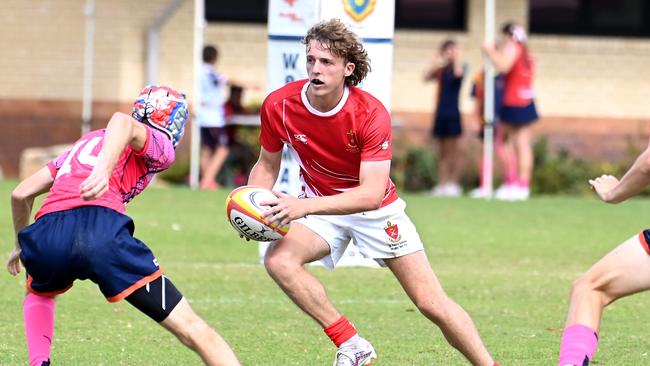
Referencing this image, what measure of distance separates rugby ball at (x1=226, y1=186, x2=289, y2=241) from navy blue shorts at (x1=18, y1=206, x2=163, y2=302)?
0.87 meters

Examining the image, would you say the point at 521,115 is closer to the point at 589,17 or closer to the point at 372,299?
the point at 589,17

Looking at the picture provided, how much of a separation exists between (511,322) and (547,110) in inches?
580

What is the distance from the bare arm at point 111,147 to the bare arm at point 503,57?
42.5 feet

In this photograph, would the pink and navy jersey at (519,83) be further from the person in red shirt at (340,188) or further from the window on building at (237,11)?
the person in red shirt at (340,188)

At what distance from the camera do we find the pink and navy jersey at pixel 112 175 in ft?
21.0

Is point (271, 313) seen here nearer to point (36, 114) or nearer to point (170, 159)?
point (170, 159)

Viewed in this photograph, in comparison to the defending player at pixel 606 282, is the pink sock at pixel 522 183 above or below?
below

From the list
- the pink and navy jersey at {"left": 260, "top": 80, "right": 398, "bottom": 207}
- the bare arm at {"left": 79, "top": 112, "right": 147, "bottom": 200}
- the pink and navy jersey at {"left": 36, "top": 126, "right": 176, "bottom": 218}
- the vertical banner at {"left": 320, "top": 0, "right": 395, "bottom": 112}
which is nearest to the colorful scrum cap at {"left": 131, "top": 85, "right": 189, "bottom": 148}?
the pink and navy jersey at {"left": 36, "top": 126, "right": 176, "bottom": 218}

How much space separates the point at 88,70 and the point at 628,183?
52.1ft

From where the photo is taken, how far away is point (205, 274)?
470 inches

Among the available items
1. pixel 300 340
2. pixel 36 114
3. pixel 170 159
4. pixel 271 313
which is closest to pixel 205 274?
pixel 271 313

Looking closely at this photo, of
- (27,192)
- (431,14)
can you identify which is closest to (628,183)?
(27,192)

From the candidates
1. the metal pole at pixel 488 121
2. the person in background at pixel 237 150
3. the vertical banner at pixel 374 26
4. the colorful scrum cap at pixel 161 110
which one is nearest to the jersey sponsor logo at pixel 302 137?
the colorful scrum cap at pixel 161 110

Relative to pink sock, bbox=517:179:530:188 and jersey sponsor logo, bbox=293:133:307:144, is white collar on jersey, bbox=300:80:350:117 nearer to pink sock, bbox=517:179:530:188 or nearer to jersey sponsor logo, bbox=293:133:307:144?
jersey sponsor logo, bbox=293:133:307:144
